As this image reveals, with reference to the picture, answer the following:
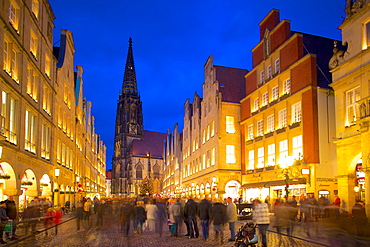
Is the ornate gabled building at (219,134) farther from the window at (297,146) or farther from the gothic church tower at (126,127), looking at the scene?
the gothic church tower at (126,127)

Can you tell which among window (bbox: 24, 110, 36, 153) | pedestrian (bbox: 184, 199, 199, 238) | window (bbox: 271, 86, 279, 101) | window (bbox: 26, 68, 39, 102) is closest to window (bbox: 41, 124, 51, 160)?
window (bbox: 24, 110, 36, 153)

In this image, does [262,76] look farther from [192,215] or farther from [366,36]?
[192,215]

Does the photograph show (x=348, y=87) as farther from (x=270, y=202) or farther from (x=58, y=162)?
(x=58, y=162)

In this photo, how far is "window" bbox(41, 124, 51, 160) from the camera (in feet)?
93.9

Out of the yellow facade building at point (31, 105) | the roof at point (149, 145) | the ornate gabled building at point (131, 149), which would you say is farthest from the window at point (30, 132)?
the roof at point (149, 145)

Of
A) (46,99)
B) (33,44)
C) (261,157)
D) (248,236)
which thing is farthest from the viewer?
(261,157)

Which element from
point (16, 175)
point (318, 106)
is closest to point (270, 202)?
point (318, 106)

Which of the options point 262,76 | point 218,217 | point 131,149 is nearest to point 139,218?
point 218,217

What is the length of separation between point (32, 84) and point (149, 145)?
108 meters

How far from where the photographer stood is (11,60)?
20.7 meters

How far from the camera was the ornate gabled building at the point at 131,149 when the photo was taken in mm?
127750

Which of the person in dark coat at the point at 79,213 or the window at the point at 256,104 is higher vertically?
the window at the point at 256,104

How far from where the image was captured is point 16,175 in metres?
21.0

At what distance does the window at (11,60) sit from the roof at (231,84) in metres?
26.5
